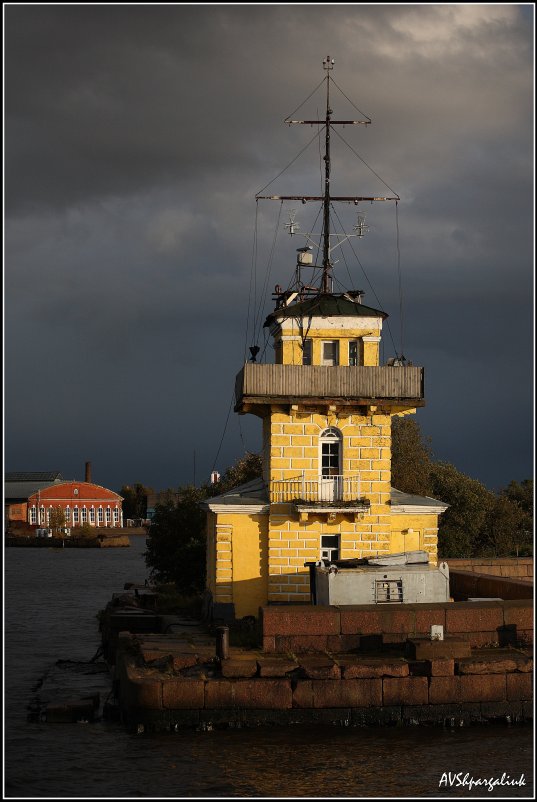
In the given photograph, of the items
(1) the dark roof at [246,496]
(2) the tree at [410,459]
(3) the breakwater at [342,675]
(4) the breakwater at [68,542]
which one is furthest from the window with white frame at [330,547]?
(4) the breakwater at [68,542]

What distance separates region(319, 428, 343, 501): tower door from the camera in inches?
1337

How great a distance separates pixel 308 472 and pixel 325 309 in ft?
17.5

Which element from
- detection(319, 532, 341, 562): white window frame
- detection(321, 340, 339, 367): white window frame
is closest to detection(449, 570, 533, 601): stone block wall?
detection(319, 532, 341, 562): white window frame

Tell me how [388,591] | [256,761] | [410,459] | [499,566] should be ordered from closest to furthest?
[256,761], [388,591], [499,566], [410,459]

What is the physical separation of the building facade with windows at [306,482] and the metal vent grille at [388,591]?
150 inches

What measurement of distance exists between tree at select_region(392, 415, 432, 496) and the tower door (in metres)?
24.8

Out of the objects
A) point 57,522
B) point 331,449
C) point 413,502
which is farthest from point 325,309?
point 57,522

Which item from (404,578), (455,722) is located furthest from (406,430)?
(455,722)

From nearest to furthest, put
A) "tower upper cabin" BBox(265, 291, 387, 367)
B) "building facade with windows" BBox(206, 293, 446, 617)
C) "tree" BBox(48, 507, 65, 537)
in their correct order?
"building facade with windows" BBox(206, 293, 446, 617) < "tower upper cabin" BBox(265, 291, 387, 367) < "tree" BBox(48, 507, 65, 537)

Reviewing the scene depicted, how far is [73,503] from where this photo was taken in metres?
151

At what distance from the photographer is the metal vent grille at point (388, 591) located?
29.9 m

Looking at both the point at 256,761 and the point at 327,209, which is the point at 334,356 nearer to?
the point at 327,209

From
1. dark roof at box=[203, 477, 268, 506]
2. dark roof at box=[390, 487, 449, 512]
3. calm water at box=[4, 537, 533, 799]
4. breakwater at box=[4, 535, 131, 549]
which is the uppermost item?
dark roof at box=[203, 477, 268, 506]

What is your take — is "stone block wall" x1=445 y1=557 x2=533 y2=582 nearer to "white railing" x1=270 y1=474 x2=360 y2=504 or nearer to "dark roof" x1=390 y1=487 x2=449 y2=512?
"dark roof" x1=390 y1=487 x2=449 y2=512
